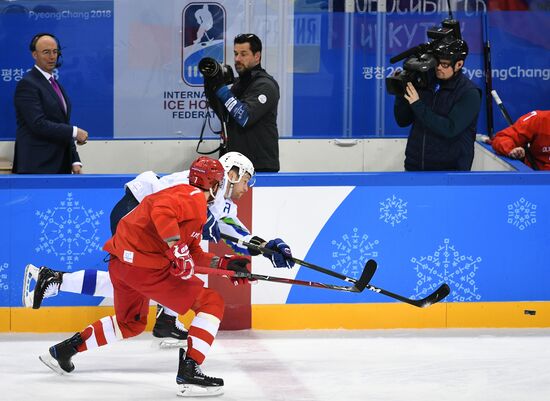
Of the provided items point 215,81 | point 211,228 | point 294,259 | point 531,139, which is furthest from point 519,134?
point 211,228

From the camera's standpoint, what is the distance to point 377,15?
8164 mm

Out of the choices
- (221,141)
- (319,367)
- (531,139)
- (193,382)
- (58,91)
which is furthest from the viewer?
(221,141)

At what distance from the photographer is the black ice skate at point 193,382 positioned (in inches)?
203

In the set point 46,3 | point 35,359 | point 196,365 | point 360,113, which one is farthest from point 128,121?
point 196,365

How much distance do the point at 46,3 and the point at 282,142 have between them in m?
1.71

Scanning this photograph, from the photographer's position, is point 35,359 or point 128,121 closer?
point 35,359

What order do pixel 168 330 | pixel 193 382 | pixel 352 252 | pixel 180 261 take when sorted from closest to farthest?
1. pixel 180 261
2. pixel 193 382
3. pixel 168 330
4. pixel 352 252

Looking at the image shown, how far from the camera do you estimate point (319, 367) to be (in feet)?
18.7

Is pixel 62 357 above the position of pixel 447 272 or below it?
below

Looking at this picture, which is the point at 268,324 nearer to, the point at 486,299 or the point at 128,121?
the point at 486,299

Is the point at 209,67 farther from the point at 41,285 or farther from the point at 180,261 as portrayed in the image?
the point at 180,261

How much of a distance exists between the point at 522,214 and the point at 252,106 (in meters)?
1.47

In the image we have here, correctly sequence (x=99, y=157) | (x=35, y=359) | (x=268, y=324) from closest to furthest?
(x=35, y=359)
(x=268, y=324)
(x=99, y=157)

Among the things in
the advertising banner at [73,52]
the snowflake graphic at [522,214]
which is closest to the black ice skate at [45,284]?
the snowflake graphic at [522,214]
